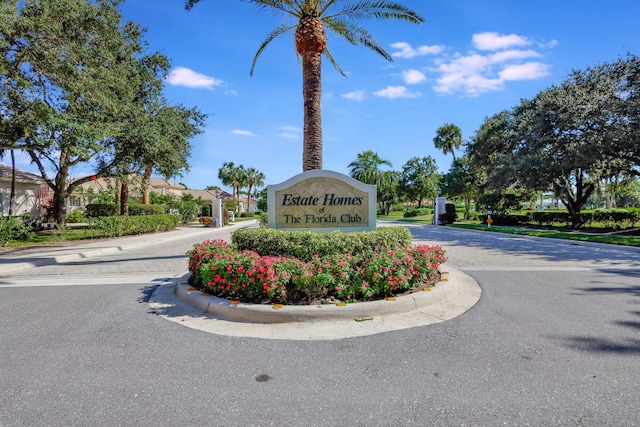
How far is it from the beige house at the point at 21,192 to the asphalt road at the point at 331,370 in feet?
80.3

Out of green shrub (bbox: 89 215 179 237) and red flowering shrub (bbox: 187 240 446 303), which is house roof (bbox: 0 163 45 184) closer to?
green shrub (bbox: 89 215 179 237)

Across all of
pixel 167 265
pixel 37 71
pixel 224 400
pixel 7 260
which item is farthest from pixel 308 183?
pixel 37 71

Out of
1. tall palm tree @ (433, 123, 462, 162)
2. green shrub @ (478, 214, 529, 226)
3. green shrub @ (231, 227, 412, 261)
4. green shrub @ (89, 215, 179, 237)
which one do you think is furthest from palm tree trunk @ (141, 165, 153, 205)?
tall palm tree @ (433, 123, 462, 162)

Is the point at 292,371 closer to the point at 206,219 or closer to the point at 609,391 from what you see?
the point at 609,391

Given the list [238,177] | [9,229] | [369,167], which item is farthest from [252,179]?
[9,229]

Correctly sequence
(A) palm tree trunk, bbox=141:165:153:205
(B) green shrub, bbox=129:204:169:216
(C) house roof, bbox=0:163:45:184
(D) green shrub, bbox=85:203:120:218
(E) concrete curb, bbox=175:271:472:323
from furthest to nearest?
(D) green shrub, bbox=85:203:120:218
(B) green shrub, bbox=129:204:169:216
(C) house roof, bbox=0:163:45:184
(A) palm tree trunk, bbox=141:165:153:205
(E) concrete curb, bbox=175:271:472:323

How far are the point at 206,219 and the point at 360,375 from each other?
27.1 metres

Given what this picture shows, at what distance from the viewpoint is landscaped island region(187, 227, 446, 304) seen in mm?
4824

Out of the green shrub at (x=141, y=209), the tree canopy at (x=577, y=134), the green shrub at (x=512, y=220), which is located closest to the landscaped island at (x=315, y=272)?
the tree canopy at (x=577, y=134)

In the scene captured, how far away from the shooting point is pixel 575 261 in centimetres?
945

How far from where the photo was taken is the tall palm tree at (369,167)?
57125 millimetres

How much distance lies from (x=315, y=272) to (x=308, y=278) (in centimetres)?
22

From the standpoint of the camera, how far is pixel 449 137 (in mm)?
46906

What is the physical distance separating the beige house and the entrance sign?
82.1ft
